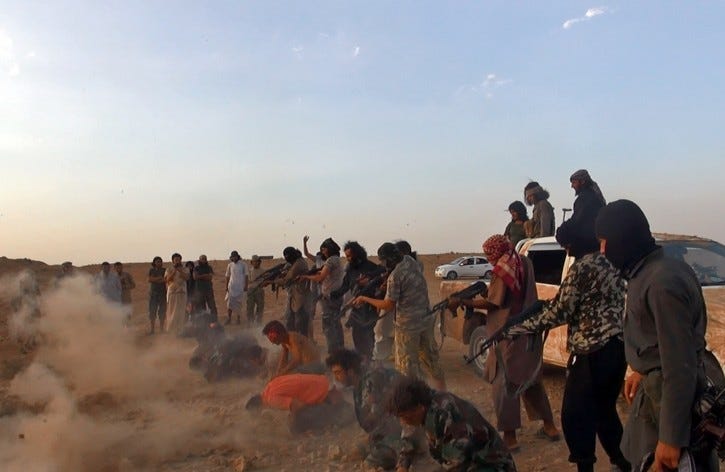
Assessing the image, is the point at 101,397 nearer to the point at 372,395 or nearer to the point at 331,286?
the point at 331,286

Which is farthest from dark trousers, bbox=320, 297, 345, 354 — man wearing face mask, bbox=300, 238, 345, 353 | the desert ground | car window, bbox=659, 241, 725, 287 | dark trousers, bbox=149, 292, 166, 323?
dark trousers, bbox=149, 292, 166, 323

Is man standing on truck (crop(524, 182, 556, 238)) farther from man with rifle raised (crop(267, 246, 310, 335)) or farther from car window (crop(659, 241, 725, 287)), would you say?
man with rifle raised (crop(267, 246, 310, 335))

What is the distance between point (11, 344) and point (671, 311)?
15.1m

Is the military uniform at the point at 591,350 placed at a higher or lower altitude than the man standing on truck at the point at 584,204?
lower

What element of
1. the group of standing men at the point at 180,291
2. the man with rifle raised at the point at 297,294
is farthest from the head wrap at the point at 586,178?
the group of standing men at the point at 180,291

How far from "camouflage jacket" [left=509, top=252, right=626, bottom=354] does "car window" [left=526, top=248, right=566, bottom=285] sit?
Result: 12.8 feet

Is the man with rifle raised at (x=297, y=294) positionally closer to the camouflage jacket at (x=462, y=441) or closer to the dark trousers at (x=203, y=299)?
the dark trousers at (x=203, y=299)

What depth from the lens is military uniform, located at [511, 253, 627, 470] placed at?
395 cm

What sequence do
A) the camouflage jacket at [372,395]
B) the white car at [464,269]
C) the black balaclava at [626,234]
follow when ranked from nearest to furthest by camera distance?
the black balaclava at [626,234]
the camouflage jacket at [372,395]
the white car at [464,269]

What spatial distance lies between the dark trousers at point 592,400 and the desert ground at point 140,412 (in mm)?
1131

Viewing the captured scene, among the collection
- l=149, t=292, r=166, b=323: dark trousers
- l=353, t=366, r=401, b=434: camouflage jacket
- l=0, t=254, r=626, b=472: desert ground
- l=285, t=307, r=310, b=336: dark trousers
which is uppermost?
l=149, t=292, r=166, b=323: dark trousers

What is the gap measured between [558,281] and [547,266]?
0.22 metres

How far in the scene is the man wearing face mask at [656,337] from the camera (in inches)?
96.7

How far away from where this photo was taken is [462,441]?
11.9 feet
